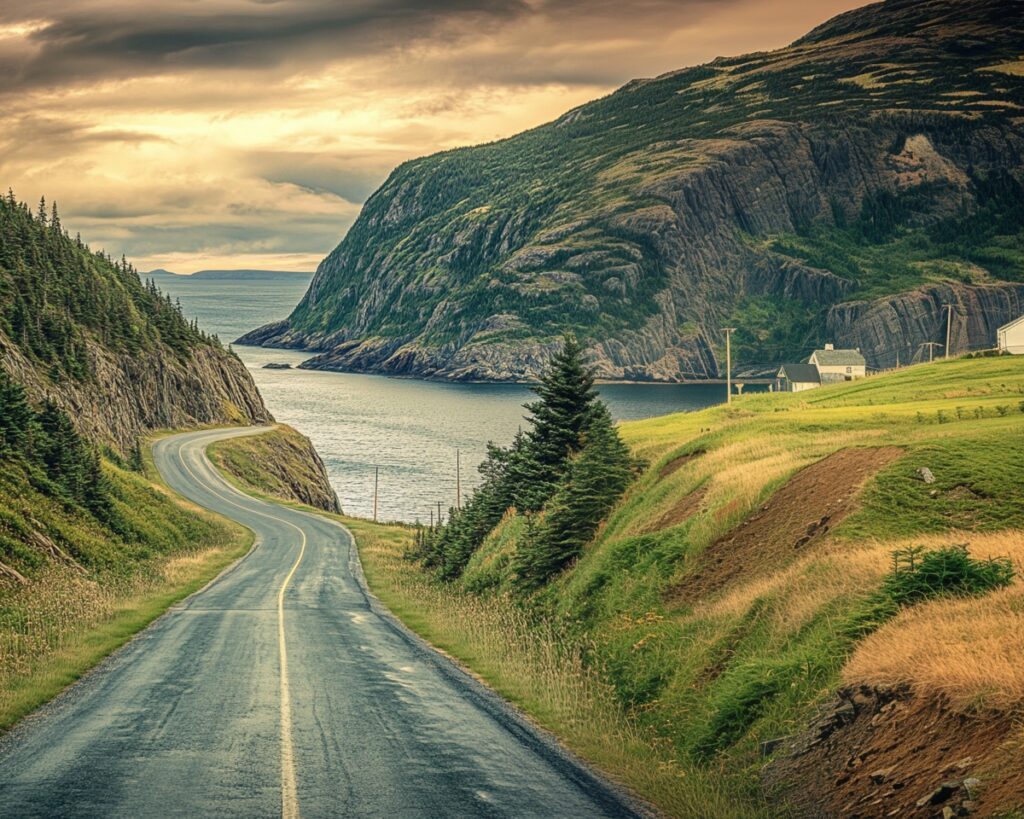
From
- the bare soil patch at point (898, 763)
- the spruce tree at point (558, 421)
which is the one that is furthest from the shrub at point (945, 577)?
the spruce tree at point (558, 421)

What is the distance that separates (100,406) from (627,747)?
9313 cm

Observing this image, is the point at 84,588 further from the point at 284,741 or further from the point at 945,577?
the point at 945,577

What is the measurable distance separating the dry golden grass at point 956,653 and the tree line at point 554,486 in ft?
52.2

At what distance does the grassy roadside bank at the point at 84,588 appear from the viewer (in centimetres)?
1731

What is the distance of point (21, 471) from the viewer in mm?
35625

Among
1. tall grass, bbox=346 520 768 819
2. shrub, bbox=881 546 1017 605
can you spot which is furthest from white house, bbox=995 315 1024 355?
shrub, bbox=881 546 1017 605

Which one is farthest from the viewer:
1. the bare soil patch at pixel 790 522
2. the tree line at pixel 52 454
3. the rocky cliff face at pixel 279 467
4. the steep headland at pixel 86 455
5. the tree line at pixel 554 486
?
the rocky cliff face at pixel 279 467

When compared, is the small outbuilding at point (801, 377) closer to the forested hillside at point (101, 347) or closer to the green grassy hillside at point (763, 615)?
the forested hillside at point (101, 347)

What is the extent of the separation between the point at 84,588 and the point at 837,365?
127 meters

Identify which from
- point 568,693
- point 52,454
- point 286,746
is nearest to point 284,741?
point 286,746

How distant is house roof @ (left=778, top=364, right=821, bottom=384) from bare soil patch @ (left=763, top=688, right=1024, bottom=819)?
12521 cm

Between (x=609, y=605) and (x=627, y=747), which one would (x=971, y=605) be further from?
(x=609, y=605)

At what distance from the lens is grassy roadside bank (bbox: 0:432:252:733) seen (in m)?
17.3

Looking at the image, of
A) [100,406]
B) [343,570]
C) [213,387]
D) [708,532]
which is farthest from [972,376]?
[213,387]
